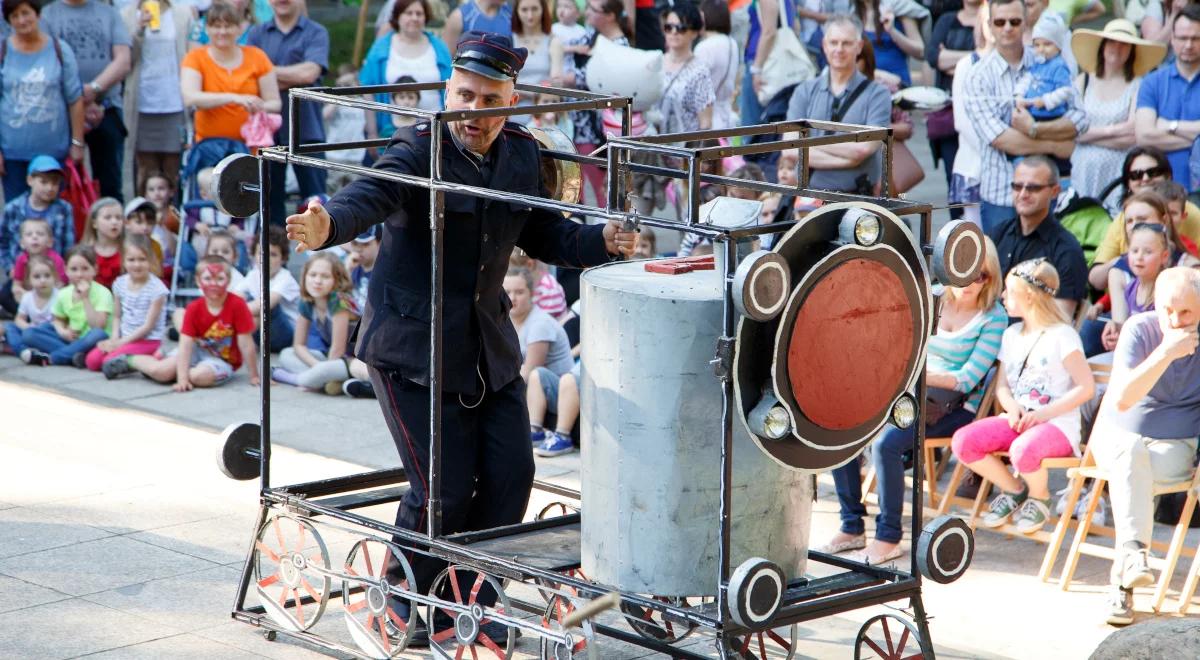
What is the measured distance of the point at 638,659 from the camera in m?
5.36

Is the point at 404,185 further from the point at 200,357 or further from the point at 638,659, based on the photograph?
the point at 200,357

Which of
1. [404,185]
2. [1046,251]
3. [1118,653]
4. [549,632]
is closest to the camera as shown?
[1118,653]

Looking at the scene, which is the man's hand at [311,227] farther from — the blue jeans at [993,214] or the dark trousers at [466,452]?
the blue jeans at [993,214]

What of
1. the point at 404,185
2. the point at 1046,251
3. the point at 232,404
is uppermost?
the point at 404,185

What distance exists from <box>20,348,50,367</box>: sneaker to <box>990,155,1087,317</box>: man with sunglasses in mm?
5369

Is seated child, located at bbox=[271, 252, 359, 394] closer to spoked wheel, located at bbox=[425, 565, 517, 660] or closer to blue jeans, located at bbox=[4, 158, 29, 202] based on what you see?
blue jeans, located at bbox=[4, 158, 29, 202]

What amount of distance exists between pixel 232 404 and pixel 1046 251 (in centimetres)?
416

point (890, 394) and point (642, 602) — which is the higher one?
point (890, 394)

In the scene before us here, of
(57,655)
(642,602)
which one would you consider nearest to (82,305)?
(57,655)

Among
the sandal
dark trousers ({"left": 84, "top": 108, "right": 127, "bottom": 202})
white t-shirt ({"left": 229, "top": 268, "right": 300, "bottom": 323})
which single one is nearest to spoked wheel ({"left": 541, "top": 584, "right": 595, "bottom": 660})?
the sandal

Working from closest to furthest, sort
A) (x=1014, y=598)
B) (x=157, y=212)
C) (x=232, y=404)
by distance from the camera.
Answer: (x=1014, y=598), (x=232, y=404), (x=157, y=212)

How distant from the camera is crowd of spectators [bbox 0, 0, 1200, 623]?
6441mm

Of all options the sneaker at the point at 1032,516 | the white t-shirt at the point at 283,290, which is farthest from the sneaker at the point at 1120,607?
the white t-shirt at the point at 283,290

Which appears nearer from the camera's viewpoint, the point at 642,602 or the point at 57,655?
the point at 642,602
